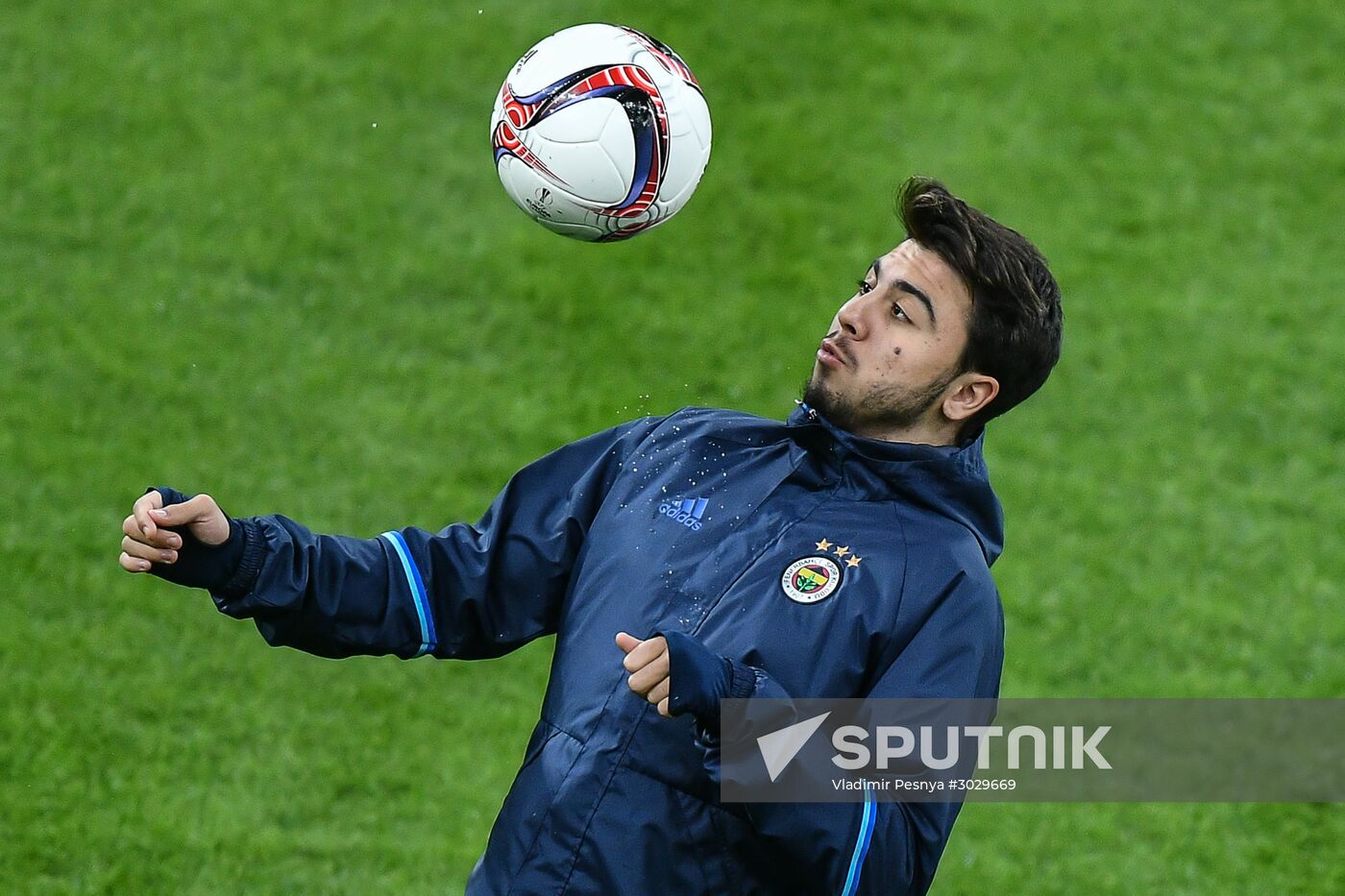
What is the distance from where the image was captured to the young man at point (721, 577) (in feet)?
10.7

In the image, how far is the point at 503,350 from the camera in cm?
740

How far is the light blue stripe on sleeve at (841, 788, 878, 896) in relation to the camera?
121 inches

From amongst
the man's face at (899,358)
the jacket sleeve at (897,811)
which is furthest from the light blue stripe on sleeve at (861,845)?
the man's face at (899,358)

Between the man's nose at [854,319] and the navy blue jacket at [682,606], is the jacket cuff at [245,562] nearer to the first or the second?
the navy blue jacket at [682,606]

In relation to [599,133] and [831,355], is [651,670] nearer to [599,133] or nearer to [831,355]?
[831,355]

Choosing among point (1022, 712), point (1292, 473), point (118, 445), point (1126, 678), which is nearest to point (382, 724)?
point (118, 445)

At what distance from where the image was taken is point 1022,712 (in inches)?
247

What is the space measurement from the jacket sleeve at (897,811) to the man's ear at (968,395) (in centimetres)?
43

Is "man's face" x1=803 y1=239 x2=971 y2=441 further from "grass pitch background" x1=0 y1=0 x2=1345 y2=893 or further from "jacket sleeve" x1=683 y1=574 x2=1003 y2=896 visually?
"grass pitch background" x1=0 y1=0 x2=1345 y2=893

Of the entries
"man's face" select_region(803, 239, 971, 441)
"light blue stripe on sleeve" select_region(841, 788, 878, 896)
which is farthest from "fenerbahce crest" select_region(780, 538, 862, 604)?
"light blue stripe on sleeve" select_region(841, 788, 878, 896)

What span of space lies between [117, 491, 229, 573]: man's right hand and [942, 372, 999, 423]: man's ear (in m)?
1.51

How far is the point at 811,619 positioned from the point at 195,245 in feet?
16.4

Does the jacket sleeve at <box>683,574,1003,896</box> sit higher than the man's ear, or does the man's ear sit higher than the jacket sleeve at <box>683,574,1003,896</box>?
the man's ear

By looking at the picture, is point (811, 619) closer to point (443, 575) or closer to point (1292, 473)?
point (443, 575)
